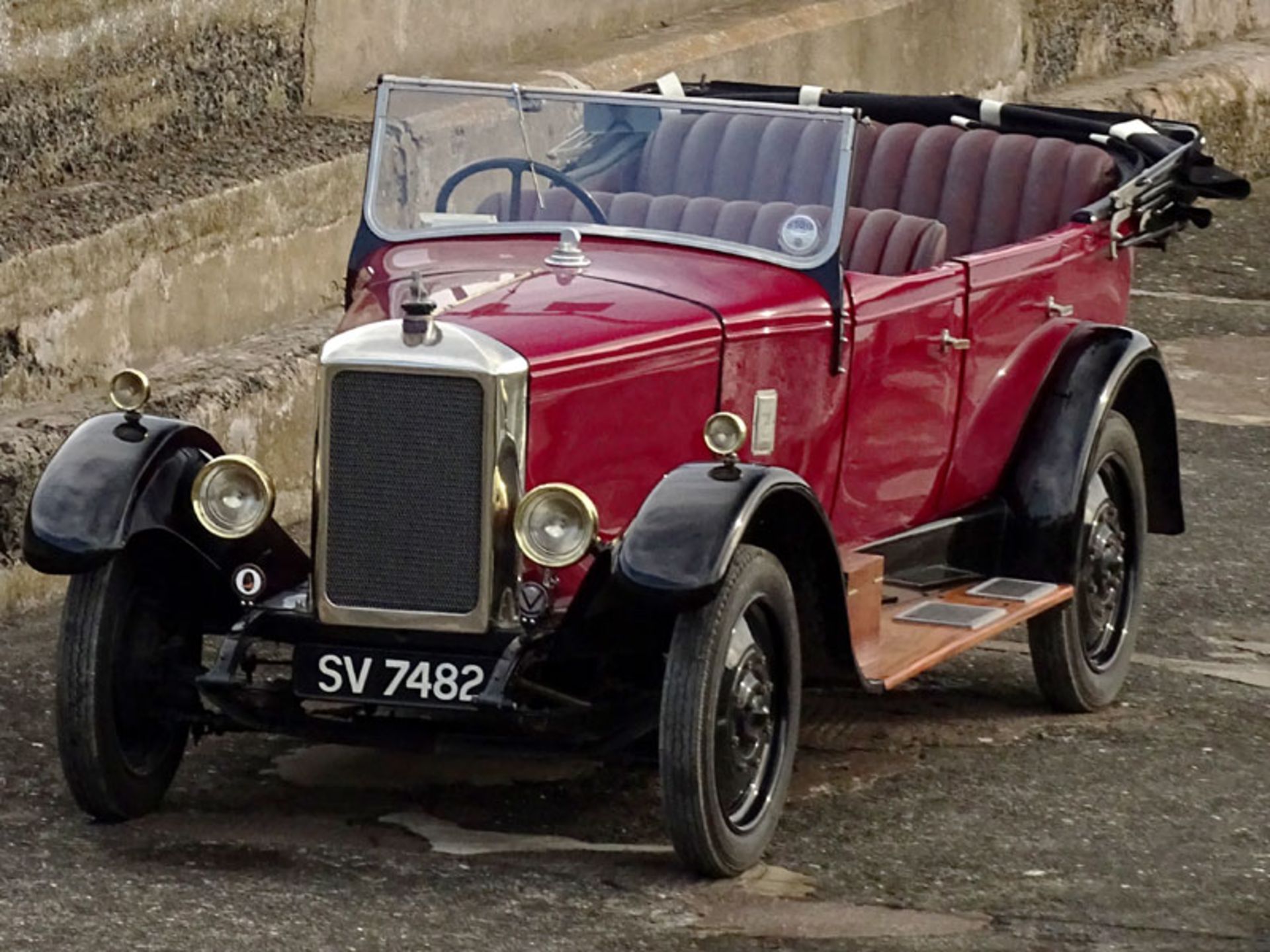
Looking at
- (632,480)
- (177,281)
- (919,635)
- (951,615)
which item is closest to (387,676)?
(632,480)

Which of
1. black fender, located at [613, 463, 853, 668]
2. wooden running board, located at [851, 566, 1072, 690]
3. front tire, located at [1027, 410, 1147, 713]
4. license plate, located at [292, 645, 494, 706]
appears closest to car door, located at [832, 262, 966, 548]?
wooden running board, located at [851, 566, 1072, 690]

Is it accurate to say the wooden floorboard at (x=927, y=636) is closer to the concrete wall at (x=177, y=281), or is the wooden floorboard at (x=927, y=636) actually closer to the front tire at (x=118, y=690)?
the front tire at (x=118, y=690)

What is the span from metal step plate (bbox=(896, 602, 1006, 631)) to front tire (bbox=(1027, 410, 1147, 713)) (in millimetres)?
381

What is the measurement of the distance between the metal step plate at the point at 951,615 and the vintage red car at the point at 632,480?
0.01 m

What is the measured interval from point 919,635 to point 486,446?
54.0 inches

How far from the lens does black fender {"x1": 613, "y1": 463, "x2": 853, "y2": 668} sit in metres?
5.08

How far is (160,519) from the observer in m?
5.52

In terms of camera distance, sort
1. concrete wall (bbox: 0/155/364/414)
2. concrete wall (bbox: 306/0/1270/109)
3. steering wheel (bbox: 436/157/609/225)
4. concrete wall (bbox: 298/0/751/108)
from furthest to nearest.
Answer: concrete wall (bbox: 306/0/1270/109) → concrete wall (bbox: 298/0/751/108) → concrete wall (bbox: 0/155/364/414) → steering wheel (bbox: 436/157/609/225)

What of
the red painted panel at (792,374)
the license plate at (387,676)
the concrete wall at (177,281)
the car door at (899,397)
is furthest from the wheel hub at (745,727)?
the concrete wall at (177,281)

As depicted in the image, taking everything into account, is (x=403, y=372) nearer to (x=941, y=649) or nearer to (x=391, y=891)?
(x=391, y=891)

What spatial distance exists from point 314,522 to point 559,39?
6486 millimetres

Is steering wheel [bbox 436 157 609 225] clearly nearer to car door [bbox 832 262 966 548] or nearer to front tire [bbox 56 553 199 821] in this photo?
car door [bbox 832 262 966 548]

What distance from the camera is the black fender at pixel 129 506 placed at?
5375mm

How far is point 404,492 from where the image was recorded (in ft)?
17.4
